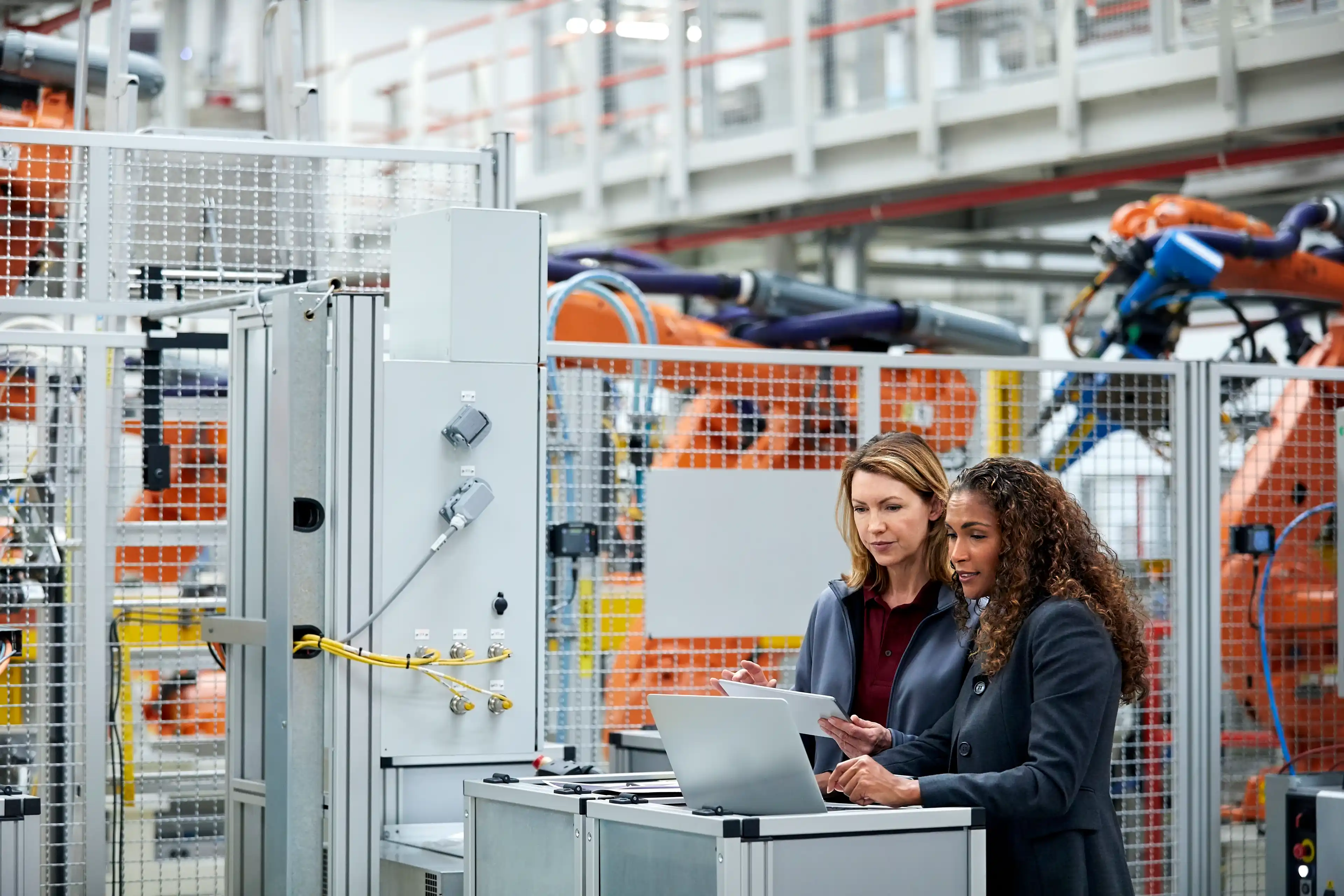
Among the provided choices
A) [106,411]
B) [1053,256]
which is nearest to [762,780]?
[106,411]

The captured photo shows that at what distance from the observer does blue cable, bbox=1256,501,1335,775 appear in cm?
576

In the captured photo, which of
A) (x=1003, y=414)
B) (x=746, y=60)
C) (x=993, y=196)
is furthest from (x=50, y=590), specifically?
(x=746, y=60)

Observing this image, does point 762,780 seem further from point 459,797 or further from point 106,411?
point 106,411

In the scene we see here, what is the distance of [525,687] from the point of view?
431 centimetres

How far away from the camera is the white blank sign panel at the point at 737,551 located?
5246 millimetres

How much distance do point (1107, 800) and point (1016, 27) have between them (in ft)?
23.3

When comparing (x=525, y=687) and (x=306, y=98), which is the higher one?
(x=306, y=98)

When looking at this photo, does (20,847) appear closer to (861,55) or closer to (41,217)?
(41,217)

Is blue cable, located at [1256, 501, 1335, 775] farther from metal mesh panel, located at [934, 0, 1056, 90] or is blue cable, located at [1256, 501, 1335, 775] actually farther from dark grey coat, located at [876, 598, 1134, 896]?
metal mesh panel, located at [934, 0, 1056, 90]

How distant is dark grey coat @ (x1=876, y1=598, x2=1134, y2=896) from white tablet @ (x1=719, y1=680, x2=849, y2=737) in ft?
0.81

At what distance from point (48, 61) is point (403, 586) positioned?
3996mm

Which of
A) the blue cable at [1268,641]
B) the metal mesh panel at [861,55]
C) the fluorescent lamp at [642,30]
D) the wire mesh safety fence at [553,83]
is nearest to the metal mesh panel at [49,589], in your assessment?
the blue cable at [1268,641]

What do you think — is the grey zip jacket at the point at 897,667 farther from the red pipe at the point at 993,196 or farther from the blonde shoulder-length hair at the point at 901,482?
the red pipe at the point at 993,196

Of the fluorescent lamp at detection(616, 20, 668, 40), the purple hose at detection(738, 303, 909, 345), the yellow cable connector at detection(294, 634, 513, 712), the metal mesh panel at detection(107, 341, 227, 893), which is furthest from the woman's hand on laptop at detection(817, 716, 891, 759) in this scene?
the fluorescent lamp at detection(616, 20, 668, 40)
